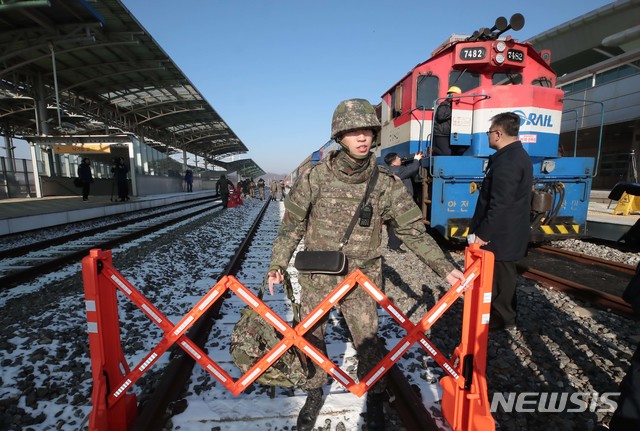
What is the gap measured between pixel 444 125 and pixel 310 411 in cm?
565

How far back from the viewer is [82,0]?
9398 millimetres

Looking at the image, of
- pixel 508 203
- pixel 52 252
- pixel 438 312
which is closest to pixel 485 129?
pixel 508 203

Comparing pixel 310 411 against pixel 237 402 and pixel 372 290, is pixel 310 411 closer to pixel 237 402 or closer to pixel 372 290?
pixel 237 402

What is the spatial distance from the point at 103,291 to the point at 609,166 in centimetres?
2404

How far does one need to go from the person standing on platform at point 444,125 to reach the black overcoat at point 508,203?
3.18 metres

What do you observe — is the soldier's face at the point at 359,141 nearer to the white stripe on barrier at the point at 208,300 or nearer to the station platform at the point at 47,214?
the white stripe on barrier at the point at 208,300

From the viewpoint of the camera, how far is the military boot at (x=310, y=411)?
212 centimetres

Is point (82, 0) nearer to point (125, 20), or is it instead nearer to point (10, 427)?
point (125, 20)

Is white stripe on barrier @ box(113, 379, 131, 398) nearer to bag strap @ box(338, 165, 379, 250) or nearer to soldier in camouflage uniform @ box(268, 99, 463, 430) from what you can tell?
soldier in camouflage uniform @ box(268, 99, 463, 430)

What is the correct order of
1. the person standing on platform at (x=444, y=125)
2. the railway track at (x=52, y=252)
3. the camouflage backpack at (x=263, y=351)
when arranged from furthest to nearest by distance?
1. the person standing on platform at (x=444, y=125)
2. the railway track at (x=52, y=252)
3. the camouflage backpack at (x=263, y=351)

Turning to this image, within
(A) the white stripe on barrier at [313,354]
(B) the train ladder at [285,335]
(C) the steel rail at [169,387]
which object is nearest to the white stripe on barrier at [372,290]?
(B) the train ladder at [285,335]

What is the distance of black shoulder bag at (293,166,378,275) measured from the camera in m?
1.96

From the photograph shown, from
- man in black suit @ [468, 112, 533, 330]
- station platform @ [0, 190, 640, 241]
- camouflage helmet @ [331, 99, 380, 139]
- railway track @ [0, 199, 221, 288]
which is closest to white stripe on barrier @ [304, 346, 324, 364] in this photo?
camouflage helmet @ [331, 99, 380, 139]

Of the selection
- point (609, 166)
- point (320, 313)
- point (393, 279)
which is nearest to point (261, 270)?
point (393, 279)
